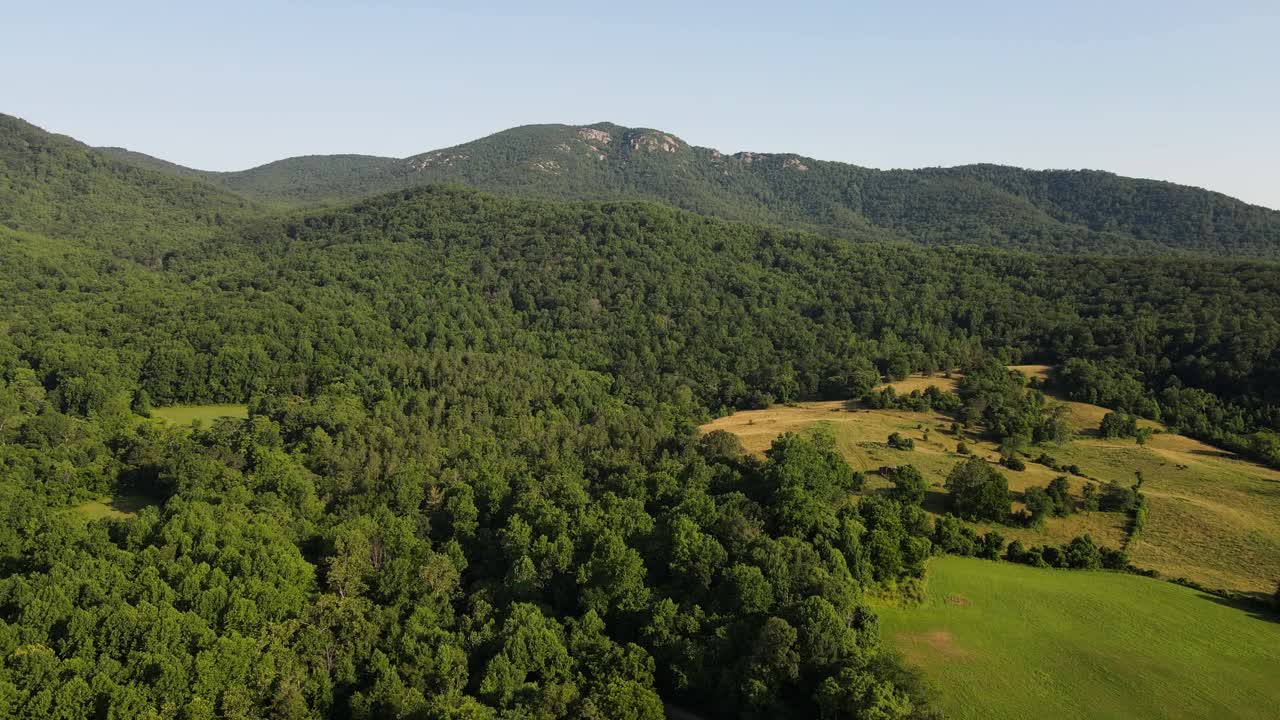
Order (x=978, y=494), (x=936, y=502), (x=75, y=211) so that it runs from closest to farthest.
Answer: (x=978, y=494) → (x=936, y=502) → (x=75, y=211)

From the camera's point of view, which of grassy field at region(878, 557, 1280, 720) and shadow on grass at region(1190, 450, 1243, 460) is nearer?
grassy field at region(878, 557, 1280, 720)

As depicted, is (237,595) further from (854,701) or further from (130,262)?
(130,262)

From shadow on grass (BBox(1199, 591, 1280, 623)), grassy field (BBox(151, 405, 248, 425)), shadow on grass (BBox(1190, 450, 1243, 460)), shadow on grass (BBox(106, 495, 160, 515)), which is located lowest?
shadow on grass (BBox(106, 495, 160, 515))

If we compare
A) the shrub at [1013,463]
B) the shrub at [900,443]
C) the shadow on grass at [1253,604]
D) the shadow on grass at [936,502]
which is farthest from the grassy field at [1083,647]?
Result: the shrub at [900,443]

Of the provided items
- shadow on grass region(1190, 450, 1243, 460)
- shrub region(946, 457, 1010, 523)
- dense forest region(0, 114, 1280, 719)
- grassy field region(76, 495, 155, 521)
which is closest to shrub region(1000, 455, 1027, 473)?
shrub region(946, 457, 1010, 523)

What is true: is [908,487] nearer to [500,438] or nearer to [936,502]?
[936,502]

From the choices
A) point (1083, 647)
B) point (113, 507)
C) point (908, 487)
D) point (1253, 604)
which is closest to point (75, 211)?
point (113, 507)

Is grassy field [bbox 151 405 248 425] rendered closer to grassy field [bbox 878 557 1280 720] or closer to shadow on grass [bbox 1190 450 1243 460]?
grassy field [bbox 878 557 1280 720]
